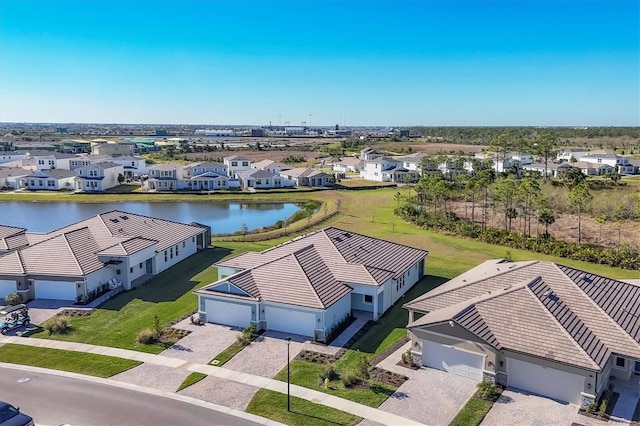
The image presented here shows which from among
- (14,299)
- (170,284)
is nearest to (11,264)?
(14,299)

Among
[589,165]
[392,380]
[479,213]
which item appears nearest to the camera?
[392,380]

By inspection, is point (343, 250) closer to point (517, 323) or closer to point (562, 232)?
point (517, 323)

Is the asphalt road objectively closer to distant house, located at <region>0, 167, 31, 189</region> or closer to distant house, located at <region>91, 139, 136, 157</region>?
distant house, located at <region>0, 167, 31, 189</region>

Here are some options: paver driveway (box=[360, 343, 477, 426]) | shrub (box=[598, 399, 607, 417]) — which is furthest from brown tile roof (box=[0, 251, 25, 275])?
shrub (box=[598, 399, 607, 417])

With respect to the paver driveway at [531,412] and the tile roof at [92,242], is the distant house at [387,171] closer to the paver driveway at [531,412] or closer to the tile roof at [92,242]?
the tile roof at [92,242]

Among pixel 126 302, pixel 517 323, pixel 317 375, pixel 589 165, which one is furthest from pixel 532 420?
pixel 589 165

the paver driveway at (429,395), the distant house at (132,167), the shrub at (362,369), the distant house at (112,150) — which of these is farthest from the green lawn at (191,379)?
the distant house at (112,150)
